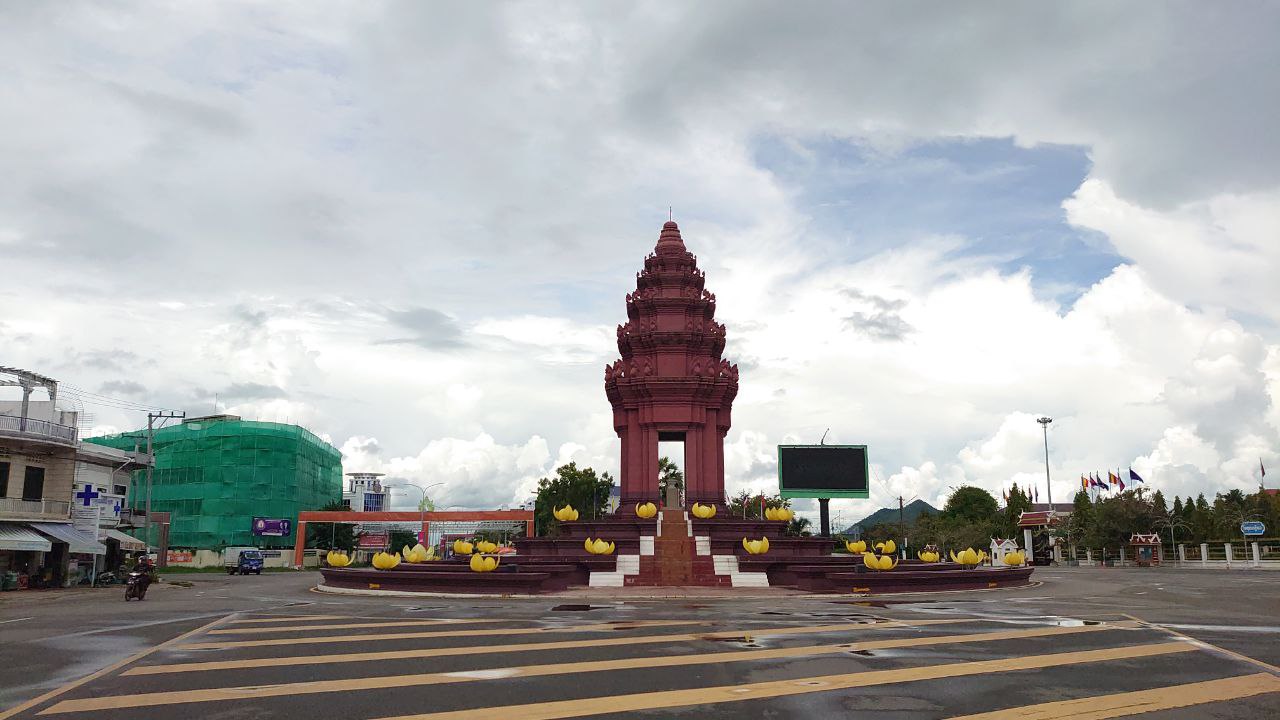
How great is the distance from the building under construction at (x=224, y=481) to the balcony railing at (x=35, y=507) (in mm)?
38431

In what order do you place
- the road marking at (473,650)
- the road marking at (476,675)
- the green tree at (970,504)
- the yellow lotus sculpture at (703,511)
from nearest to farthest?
1. the road marking at (476,675)
2. the road marking at (473,650)
3. the yellow lotus sculpture at (703,511)
4. the green tree at (970,504)

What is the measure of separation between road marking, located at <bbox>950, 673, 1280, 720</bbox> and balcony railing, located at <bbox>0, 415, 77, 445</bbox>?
3880cm

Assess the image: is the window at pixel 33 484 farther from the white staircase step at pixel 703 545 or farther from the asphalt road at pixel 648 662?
the white staircase step at pixel 703 545

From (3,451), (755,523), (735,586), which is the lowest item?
(735,586)

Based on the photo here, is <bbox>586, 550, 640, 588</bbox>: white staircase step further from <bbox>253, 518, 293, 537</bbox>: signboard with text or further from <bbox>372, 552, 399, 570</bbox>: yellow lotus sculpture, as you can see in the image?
<bbox>253, 518, 293, 537</bbox>: signboard with text

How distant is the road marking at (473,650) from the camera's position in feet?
36.5

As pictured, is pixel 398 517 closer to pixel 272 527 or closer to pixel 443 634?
pixel 272 527

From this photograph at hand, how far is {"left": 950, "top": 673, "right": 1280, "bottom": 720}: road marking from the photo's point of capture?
8.12 meters

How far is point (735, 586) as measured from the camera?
2983cm

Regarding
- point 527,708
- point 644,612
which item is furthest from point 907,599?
point 527,708

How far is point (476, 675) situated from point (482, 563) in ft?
55.2

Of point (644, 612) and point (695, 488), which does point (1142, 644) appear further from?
point (695, 488)

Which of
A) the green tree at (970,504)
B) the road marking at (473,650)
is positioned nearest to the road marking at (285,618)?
the road marking at (473,650)

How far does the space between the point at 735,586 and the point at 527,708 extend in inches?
876
